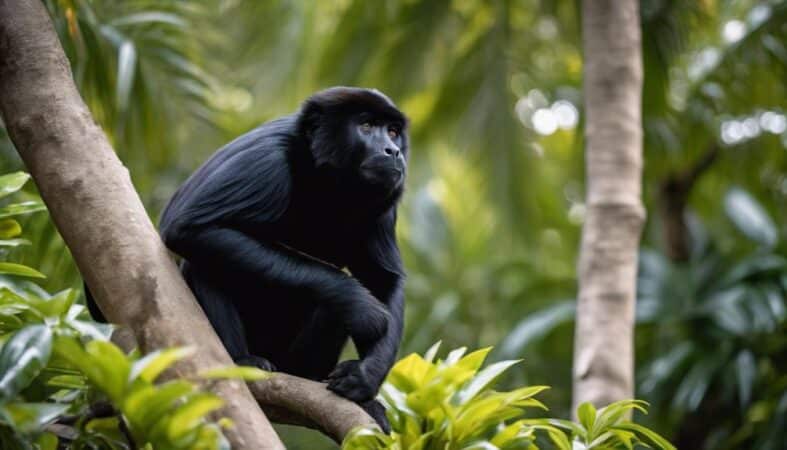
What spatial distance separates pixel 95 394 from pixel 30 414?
32 centimetres

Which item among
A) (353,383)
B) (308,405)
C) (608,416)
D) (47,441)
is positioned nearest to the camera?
(47,441)

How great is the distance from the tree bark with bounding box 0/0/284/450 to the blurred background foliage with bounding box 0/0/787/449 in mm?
3152

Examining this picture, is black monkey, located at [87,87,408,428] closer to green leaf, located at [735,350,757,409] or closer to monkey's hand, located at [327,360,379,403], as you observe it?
monkey's hand, located at [327,360,379,403]

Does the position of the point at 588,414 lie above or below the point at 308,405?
above

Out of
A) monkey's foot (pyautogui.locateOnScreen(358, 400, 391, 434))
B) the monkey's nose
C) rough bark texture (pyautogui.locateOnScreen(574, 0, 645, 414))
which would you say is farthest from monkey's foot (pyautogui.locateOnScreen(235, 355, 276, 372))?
rough bark texture (pyautogui.locateOnScreen(574, 0, 645, 414))

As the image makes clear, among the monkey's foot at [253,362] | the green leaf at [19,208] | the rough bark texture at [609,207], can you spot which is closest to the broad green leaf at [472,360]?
the monkey's foot at [253,362]

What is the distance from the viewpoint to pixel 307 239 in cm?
423

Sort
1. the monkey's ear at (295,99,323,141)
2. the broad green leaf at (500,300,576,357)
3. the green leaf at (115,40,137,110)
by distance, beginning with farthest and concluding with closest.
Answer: the broad green leaf at (500,300,576,357) < the green leaf at (115,40,137,110) < the monkey's ear at (295,99,323,141)

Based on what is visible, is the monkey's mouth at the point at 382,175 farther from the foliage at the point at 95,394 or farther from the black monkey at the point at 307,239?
the foliage at the point at 95,394

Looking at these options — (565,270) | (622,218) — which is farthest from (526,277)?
(622,218)

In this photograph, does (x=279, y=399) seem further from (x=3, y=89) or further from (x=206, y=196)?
(x=3, y=89)

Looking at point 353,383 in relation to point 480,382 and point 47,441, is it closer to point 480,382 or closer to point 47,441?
point 480,382

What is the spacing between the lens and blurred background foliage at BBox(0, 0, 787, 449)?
291 inches

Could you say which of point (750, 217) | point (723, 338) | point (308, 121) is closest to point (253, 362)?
point (308, 121)
